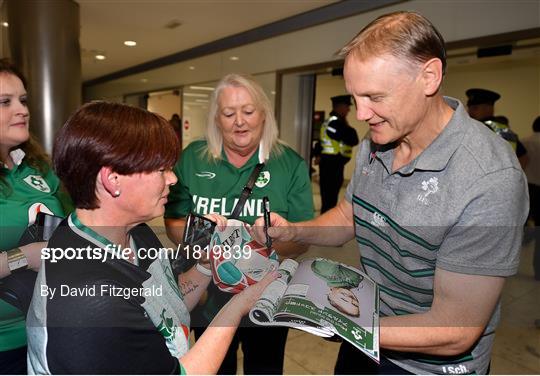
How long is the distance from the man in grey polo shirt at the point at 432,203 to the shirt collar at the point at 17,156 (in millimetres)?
807

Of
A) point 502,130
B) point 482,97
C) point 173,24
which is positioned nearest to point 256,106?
point 482,97

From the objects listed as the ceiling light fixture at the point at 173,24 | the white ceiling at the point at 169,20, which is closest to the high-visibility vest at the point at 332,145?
the white ceiling at the point at 169,20

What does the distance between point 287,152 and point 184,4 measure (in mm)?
4137

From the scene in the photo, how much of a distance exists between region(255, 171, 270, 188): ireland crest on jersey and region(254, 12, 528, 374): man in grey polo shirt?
38cm

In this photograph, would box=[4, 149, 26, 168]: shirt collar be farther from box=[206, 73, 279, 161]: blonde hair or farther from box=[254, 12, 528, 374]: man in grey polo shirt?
box=[254, 12, 528, 374]: man in grey polo shirt

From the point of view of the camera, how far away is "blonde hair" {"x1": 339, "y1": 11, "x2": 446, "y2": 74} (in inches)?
34.8

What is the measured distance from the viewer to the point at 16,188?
3.84 feet

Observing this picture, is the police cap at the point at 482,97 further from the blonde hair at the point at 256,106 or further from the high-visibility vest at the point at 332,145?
the blonde hair at the point at 256,106

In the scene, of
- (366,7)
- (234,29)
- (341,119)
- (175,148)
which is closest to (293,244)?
(175,148)

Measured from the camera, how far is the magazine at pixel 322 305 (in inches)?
30.4

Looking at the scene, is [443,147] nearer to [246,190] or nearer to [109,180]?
[246,190]

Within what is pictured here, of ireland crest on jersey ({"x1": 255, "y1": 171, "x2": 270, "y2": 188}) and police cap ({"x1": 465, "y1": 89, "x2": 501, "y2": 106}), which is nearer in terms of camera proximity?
ireland crest on jersey ({"x1": 255, "y1": 171, "x2": 270, "y2": 188})

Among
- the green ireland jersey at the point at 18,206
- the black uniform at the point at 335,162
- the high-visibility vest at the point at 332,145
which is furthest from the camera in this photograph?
the high-visibility vest at the point at 332,145

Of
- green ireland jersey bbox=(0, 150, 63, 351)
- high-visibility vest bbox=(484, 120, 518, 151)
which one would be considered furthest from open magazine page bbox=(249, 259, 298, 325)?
high-visibility vest bbox=(484, 120, 518, 151)
